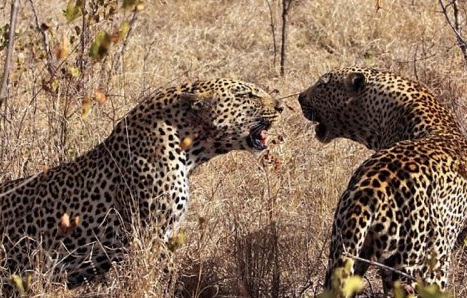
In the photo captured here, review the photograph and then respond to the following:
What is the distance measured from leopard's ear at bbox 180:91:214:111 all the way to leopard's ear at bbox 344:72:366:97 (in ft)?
4.02

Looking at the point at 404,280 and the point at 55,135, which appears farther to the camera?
the point at 55,135

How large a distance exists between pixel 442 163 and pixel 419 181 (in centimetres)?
30

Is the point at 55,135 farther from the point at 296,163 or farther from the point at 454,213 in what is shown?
the point at 454,213

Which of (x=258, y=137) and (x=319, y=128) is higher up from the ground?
(x=258, y=137)

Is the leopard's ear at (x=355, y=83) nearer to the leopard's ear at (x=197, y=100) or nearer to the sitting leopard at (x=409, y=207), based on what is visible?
the sitting leopard at (x=409, y=207)

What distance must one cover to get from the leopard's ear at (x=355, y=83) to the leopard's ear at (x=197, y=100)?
1.23 m

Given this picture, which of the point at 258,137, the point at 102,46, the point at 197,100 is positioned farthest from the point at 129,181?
the point at 102,46

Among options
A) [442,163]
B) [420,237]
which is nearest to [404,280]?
[420,237]

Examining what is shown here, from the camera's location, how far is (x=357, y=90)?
23.5 ft

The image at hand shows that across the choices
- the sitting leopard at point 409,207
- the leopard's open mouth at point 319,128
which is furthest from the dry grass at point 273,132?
the sitting leopard at point 409,207

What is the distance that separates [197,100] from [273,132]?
9.57 ft

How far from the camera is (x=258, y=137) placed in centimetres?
644

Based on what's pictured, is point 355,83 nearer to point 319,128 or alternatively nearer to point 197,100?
point 319,128

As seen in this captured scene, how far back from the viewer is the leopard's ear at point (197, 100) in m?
6.22
